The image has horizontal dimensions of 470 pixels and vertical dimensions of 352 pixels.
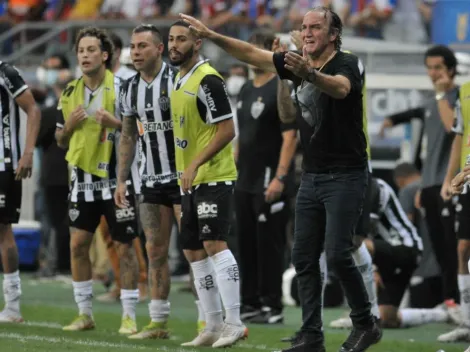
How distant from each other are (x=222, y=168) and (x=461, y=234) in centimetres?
216

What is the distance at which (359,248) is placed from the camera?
34.2ft

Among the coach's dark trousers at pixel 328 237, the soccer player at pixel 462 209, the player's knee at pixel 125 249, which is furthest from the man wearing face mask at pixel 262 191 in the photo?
the coach's dark trousers at pixel 328 237

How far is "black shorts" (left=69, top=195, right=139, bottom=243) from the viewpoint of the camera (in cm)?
1084

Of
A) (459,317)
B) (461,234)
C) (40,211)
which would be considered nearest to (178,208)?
(461,234)

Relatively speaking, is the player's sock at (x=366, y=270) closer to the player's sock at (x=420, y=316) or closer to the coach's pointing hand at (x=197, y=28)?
the player's sock at (x=420, y=316)

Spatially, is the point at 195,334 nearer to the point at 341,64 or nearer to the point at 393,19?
the point at 341,64

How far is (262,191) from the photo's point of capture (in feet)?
39.5

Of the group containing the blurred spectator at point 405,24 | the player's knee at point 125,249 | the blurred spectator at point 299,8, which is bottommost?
the player's knee at point 125,249

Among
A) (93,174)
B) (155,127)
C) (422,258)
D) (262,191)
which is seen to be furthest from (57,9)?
(155,127)

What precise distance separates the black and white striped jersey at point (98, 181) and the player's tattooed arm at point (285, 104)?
132 centimetres

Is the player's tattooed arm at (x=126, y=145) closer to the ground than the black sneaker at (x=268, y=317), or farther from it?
farther from it

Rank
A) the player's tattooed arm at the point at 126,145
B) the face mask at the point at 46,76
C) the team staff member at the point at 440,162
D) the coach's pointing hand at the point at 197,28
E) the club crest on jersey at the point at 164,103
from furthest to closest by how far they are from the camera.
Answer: the face mask at the point at 46,76 → the team staff member at the point at 440,162 → the player's tattooed arm at the point at 126,145 → the club crest on jersey at the point at 164,103 → the coach's pointing hand at the point at 197,28

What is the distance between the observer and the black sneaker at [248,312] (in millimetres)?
12117

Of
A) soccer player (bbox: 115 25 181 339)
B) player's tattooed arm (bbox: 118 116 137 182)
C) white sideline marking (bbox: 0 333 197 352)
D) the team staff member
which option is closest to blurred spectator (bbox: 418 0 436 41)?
the team staff member
